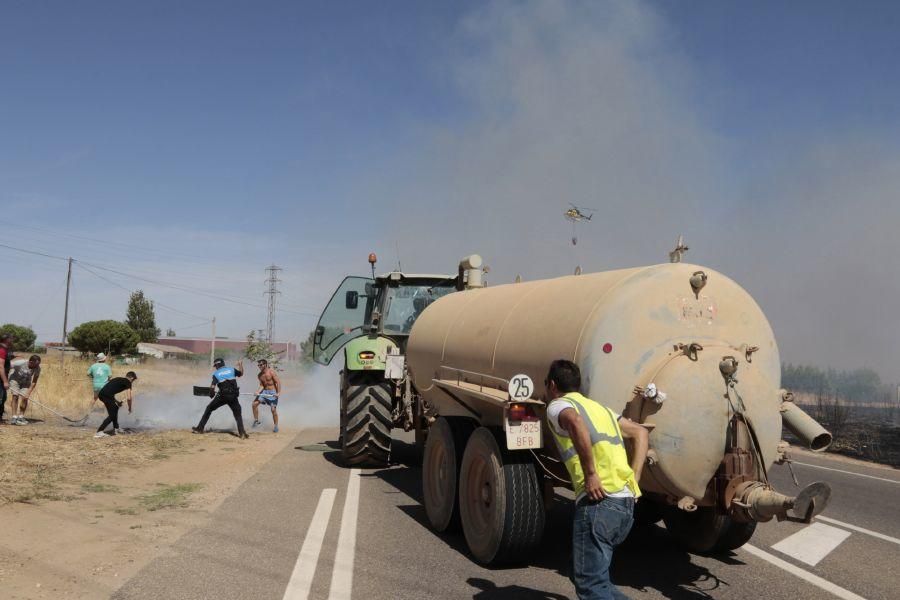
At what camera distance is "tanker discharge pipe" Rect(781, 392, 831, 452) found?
499 centimetres

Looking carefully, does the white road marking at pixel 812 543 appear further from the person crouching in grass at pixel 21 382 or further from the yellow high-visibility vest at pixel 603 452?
the person crouching in grass at pixel 21 382

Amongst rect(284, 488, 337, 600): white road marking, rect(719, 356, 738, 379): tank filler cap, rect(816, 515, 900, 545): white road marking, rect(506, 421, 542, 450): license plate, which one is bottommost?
rect(816, 515, 900, 545): white road marking


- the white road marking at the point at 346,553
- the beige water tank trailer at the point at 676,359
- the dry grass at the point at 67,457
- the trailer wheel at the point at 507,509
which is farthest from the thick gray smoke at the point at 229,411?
the beige water tank trailer at the point at 676,359

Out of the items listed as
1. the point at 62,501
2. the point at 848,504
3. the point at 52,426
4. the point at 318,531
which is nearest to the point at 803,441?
the point at 318,531

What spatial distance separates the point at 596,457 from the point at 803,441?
2.15m

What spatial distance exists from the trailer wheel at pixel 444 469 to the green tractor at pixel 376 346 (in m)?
2.02

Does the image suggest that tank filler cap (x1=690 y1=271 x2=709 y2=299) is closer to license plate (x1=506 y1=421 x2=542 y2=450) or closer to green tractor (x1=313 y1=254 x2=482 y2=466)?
license plate (x1=506 y1=421 x2=542 y2=450)

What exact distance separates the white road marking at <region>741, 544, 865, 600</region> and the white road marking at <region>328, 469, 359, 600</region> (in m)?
3.51

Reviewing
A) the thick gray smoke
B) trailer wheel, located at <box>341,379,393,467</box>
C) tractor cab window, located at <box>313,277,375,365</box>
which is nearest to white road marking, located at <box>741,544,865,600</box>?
trailer wheel, located at <box>341,379,393,467</box>

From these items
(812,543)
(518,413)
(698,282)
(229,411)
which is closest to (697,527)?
(812,543)

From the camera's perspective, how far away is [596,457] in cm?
390

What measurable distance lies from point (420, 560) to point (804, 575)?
3.06 metres

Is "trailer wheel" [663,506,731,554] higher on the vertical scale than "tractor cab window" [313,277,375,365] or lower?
lower

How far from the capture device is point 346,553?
5930 mm
